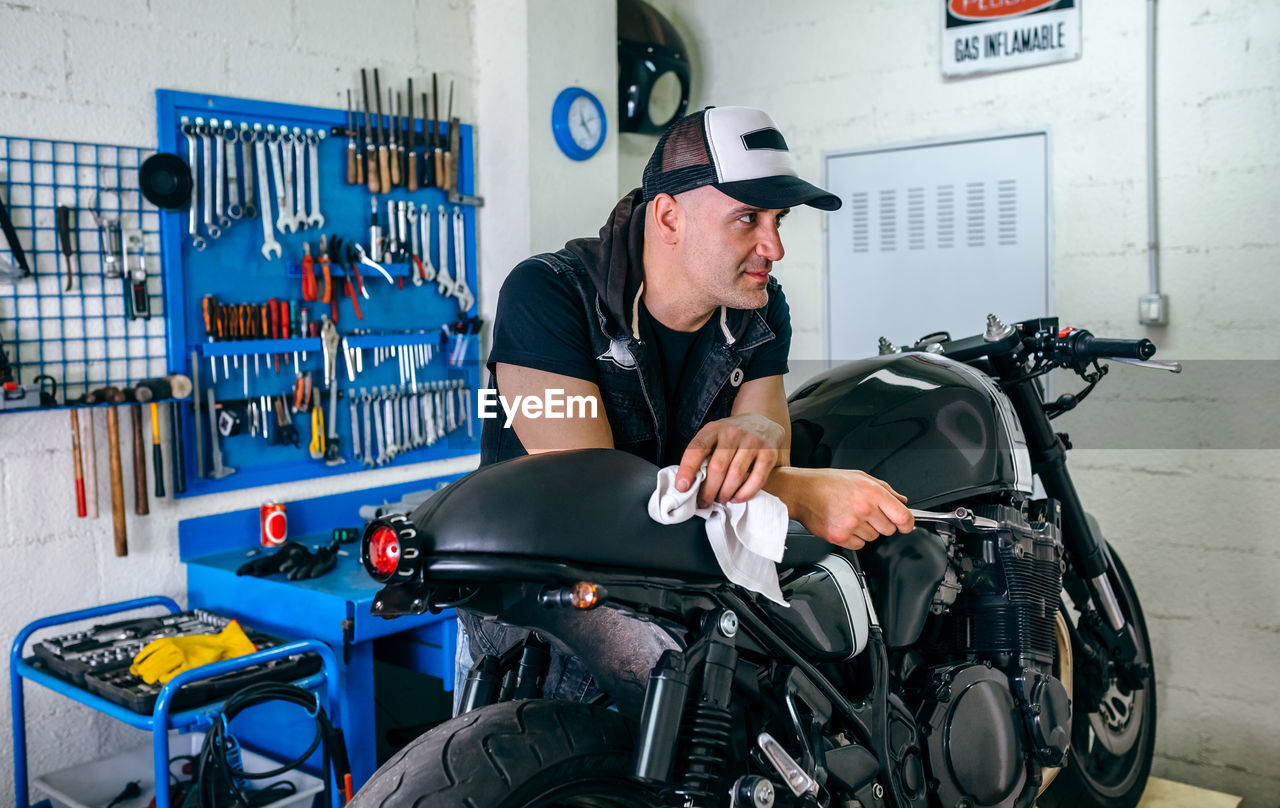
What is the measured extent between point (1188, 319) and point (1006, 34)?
0.97 meters

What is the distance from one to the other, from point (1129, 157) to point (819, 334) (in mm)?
1095

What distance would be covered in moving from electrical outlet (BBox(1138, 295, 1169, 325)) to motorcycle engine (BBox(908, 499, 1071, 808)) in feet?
4.47

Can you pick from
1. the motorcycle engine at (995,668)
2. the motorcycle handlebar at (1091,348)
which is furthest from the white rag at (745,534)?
the motorcycle handlebar at (1091,348)

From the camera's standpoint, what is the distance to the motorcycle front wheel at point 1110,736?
196 centimetres

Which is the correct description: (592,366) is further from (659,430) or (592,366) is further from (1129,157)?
(1129,157)

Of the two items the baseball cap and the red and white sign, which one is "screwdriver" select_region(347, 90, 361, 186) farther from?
the red and white sign

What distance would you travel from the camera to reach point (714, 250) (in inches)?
64.0

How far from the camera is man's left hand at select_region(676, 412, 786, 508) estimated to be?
1.10 metres

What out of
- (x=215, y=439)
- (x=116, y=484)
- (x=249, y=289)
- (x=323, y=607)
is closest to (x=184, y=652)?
(x=323, y=607)

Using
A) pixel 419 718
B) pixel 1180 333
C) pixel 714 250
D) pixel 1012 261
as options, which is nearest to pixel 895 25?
pixel 1012 261

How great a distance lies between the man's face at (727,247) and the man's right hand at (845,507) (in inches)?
17.8

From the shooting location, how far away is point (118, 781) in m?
2.34

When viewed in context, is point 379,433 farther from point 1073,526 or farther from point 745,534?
point 745,534

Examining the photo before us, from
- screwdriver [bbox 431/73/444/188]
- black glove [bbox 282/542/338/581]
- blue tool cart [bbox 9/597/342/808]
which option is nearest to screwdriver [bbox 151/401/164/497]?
blue tool cart [bbox 9/597/342/808]
